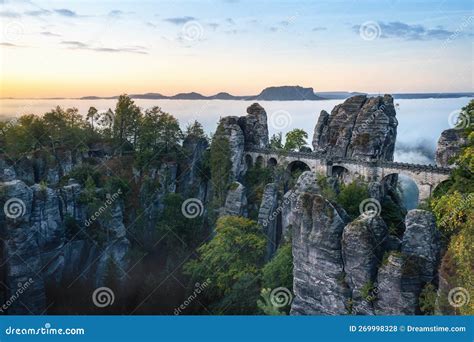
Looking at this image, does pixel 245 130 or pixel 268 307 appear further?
pixel 245 130

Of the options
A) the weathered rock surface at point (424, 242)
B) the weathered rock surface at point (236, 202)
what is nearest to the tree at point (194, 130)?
the weathered rock surface at point (236, 202)

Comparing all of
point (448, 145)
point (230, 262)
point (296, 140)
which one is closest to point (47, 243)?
point (230, 262)

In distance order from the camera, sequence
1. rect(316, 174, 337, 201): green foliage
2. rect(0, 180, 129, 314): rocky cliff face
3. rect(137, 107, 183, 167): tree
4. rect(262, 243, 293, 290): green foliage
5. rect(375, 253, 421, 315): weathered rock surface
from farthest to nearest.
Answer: rect(137, 107, 183, 167): tree → rect(316, 174, 337, 201): green foliage → rect(0, 180, 129, 314): rocky cliff face → rect(262, 243, 293, 290): green foliage → rect(375, 253, 421, 315): weathered rock surface

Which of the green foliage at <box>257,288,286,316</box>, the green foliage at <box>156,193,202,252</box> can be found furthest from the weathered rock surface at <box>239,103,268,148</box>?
the green foliage at <box>257,288,286,316</box>

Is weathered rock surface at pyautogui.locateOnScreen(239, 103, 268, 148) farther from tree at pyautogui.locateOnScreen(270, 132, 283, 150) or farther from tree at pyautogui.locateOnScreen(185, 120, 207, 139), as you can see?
tree at pyautogui.locateOnScreen(185, 120, 207, 139)

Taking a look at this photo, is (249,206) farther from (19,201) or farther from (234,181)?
(19,201)

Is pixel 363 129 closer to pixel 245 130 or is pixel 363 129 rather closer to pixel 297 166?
pixel 297 166
